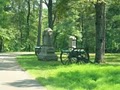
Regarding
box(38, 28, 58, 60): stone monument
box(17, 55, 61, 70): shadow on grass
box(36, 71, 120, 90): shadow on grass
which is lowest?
box(17, 55, 61, 70): shadow on grass

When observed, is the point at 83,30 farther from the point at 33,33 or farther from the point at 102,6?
the point at 102,6

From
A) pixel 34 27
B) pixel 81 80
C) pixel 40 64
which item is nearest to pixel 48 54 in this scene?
pixel 40 64

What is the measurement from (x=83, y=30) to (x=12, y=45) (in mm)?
13112

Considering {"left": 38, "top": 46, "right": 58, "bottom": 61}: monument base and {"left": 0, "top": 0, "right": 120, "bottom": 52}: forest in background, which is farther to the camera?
{"left": 0, "top": 0, "right": 120, "bottom": 52}: forest in background

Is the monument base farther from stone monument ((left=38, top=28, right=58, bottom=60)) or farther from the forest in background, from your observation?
the forest in background

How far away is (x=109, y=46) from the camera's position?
204 ft

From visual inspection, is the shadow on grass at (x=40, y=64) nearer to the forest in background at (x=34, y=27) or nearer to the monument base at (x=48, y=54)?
the monument base at (x=48, y=54)

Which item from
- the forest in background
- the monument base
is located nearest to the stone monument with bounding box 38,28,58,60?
the monument base

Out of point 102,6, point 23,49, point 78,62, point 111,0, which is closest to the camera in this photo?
point 78,62

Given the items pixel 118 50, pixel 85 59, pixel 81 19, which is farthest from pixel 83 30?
pixel 85 59

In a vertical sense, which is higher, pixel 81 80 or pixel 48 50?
pixel 48 50

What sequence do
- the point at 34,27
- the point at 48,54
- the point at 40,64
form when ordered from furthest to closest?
the point at 34,27, the point at 48,54, the point at 40,64

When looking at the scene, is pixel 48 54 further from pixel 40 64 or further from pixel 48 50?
pixel 40 64

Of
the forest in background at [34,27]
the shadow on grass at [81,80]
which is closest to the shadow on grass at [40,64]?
the shadow on grass at [81,80]
